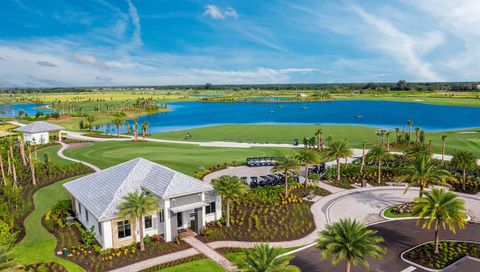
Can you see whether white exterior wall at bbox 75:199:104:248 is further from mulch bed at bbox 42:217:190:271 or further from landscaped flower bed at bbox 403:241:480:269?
landscaped flower bed at bbox 403:241:480:269

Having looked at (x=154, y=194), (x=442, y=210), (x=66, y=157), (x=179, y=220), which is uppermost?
(x=442, y=210)

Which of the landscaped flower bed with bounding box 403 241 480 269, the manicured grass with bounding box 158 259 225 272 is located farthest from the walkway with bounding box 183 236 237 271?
the landscaped flower bed with bounding box 403 241 480 269

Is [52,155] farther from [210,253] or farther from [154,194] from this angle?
[210,253]

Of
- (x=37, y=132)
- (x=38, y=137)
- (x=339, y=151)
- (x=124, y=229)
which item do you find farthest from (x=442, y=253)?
(x=38, y=137)

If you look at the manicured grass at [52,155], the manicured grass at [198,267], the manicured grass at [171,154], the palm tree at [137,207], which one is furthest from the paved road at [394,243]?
the manicured grass at [52,155]

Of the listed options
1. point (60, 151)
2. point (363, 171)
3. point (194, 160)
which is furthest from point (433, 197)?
point (60, 151)

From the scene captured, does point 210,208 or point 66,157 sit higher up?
point 210,208
